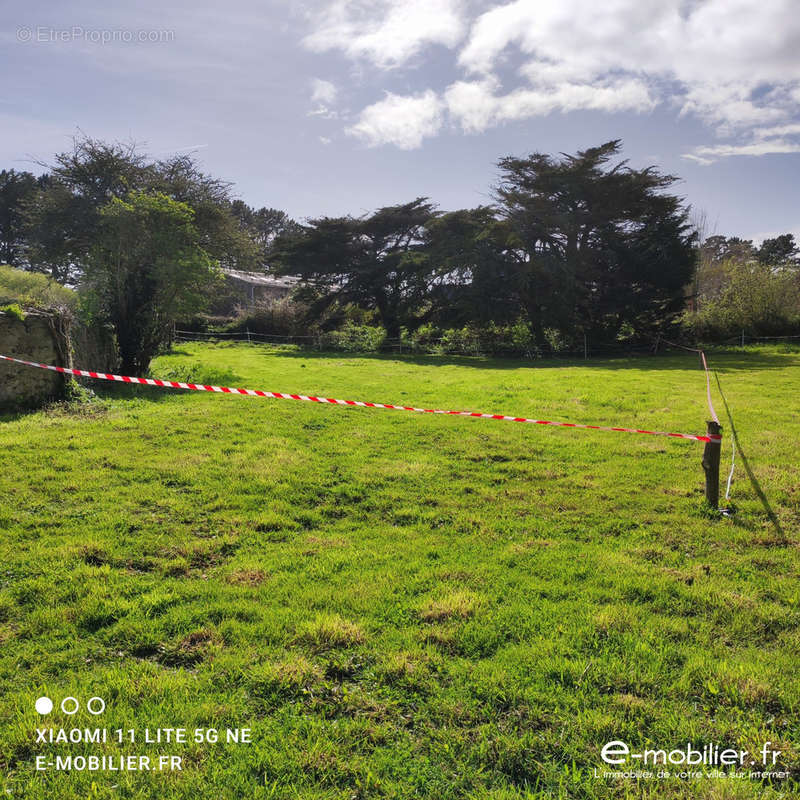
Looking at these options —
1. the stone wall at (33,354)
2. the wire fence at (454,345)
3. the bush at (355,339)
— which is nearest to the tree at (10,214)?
the wire fence at (454,345)

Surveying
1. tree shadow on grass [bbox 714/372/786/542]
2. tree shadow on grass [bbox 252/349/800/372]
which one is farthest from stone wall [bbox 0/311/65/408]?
tree shadow on grass [bbox 252/349/800/372]

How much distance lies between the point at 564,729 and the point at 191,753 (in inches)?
70.4

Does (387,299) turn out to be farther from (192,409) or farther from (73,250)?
(192,409)

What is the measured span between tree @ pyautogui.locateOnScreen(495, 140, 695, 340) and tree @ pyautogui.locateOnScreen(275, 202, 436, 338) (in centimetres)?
803

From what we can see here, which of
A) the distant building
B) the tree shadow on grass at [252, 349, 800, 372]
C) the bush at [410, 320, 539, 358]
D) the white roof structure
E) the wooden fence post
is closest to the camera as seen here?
the wooden fence post

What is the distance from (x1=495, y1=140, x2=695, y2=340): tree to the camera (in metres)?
27.5

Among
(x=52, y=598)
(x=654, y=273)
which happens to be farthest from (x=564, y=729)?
(x=654, y=273)

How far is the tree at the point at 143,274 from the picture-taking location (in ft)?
43.2

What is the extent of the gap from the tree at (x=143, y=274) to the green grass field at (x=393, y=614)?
651 centimetres

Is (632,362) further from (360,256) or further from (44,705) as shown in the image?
(44,705)

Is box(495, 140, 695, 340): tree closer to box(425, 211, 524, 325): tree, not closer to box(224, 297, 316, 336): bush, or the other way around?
box(425, 211, 524, 325): tree

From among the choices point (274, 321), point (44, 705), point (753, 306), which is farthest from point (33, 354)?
point (753, 306)

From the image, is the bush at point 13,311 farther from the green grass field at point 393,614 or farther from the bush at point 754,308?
the bush at point 754,308

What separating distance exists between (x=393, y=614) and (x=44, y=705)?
1.97m
